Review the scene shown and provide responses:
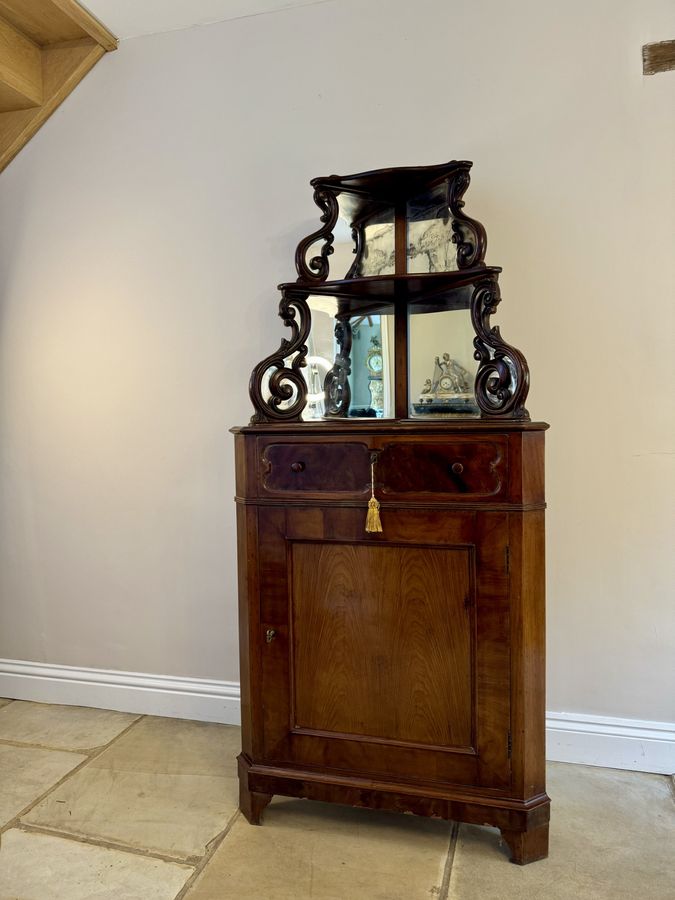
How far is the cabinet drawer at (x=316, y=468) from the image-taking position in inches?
64.8

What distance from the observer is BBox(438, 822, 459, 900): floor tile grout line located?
4.89ft

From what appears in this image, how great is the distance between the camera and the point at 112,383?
98.2 inches

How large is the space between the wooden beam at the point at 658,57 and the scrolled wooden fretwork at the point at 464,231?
0.71 meters

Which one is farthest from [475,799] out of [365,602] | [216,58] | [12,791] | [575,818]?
[216,58]

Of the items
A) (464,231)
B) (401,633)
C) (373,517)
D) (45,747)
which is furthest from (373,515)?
(45,747)

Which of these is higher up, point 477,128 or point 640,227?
point 477,128

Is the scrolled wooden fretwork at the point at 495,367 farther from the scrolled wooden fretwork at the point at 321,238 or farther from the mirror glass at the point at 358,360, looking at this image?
the scrolled wooden fretwork at the point at 321,238

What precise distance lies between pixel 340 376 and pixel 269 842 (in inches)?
51.2

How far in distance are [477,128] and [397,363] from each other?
832mm

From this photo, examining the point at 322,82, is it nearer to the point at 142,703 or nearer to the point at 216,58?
the point at 216,58

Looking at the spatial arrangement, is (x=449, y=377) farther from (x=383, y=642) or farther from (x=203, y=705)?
(x=203, y=705)

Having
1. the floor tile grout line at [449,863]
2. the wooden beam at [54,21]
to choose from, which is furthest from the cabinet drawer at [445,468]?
the wooden beam at [54,21]

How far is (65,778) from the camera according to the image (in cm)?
202

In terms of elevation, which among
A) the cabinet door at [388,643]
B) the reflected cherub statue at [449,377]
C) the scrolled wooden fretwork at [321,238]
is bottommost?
the cabinet door at [388,643]
